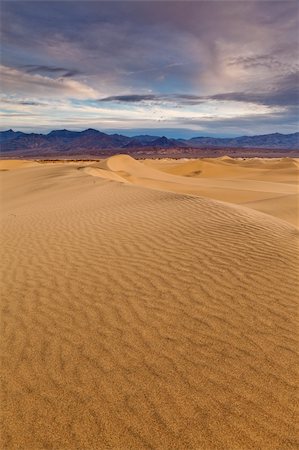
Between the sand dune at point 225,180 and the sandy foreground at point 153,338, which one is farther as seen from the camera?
the sand dune at point 225,180

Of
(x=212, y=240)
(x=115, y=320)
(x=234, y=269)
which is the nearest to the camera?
(x=115, y=320)

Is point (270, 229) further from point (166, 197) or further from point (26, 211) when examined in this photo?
point (26, 211)

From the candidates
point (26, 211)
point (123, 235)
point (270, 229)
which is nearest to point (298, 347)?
point (270, 229)

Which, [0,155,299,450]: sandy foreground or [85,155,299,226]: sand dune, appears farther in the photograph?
[85,155,299,226]: sand dune

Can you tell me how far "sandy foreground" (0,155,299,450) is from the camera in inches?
122

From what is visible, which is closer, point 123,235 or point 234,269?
point 234,269

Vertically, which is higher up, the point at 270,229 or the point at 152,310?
the point at 270,229

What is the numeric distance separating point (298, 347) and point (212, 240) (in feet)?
11.1

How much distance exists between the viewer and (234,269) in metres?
5.73

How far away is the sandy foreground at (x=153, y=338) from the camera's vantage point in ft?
10.2

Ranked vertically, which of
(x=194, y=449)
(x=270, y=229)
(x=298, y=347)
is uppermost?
(x=270, y=229)

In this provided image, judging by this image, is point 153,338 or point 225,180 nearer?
point 153,338

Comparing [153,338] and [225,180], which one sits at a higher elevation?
[225,180]

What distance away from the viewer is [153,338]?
417 centimetres
